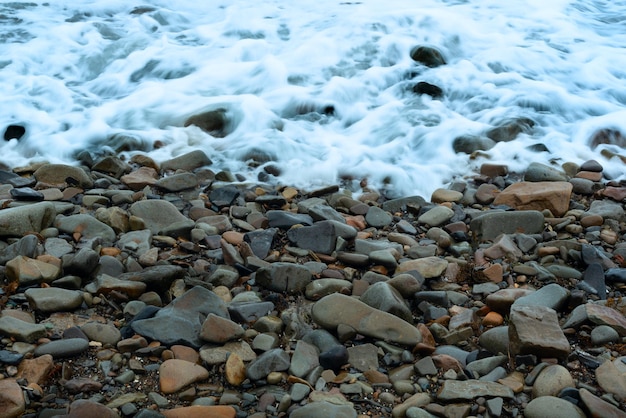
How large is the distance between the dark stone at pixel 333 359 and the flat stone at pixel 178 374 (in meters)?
0.43

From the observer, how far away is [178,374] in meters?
2.39

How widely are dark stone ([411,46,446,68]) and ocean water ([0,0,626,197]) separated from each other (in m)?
0.10

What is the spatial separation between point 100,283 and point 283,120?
257cm

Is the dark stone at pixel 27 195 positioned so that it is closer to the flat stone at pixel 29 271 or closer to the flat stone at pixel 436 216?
the flat stone at pixel 29 271

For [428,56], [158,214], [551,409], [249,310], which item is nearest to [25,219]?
[158,214]

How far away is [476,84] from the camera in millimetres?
5762

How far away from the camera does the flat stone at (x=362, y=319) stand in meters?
2.63

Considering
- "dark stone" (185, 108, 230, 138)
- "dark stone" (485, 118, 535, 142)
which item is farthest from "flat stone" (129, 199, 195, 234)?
"dark stone" (485, 118, 535, 142)

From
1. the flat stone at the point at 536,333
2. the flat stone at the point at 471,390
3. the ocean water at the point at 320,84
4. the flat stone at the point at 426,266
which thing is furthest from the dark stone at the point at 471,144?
the flat stone at the point at 471,390

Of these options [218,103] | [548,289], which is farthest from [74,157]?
[548,289]

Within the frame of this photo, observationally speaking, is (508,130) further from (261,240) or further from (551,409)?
(551,409)

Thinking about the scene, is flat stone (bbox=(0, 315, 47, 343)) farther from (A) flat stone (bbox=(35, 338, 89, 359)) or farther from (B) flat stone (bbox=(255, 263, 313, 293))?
(B) flat stone (bbox=(255, 263, 313, 293))

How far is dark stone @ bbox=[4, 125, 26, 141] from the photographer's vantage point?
477cm

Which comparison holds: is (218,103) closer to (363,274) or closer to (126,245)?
(126,245)
